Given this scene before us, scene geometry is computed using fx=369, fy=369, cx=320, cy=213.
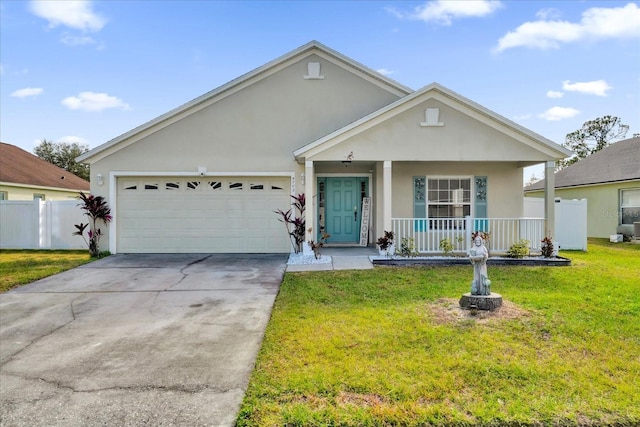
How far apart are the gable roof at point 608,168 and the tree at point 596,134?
49.7ft

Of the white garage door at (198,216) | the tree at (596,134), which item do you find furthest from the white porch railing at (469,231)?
the tree at (596,134)

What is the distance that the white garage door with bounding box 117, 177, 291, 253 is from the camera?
11.6 metres

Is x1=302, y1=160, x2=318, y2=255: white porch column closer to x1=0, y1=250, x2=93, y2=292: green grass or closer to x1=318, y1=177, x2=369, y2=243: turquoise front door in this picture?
x1=318, y1=177, x2=369, y2=243: turquoise front door

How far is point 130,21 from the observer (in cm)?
1171

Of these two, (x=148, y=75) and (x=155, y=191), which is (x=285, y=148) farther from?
(x=148, y=75)

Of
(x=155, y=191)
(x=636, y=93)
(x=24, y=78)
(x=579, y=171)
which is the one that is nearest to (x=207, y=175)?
(x=155, y=191)

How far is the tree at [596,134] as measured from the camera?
3353cm

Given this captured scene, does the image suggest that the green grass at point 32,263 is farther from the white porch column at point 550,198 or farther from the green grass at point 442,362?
the white porch column at point 550,198

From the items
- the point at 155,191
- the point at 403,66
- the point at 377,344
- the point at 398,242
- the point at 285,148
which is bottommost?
the point at 377,344

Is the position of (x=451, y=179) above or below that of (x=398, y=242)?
above

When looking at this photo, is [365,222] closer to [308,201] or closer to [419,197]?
[419,197]

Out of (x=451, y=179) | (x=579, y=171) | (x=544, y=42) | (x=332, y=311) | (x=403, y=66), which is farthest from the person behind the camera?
(x=579, y=171)

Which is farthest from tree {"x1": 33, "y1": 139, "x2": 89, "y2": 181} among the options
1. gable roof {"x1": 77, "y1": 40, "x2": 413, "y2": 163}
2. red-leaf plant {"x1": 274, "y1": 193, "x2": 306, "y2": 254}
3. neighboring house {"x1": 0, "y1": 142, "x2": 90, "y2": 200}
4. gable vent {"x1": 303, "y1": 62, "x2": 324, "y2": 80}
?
red-leaf plant {"x1": 274, "y1": 193, "x2": 306, "y2": 254}

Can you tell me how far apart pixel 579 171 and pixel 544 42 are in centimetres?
936
